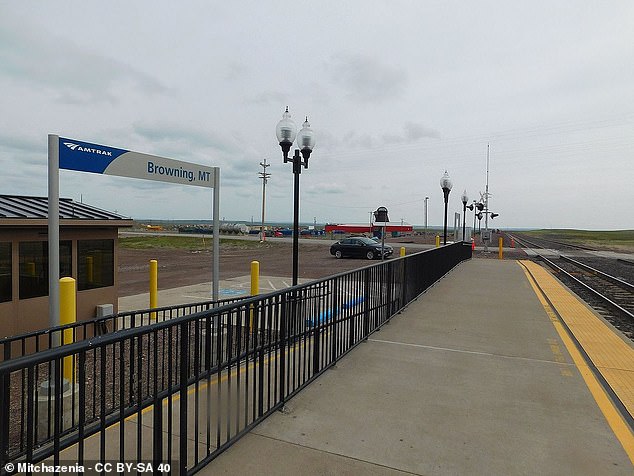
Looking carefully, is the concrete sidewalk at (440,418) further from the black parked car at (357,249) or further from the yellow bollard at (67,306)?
the black parked car at (357,249)

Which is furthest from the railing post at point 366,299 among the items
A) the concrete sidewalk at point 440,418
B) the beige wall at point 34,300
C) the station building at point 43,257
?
the beige wall at point 34,300

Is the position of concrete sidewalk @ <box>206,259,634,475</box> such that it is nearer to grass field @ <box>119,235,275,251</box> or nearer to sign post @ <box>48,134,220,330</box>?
sign post @ <box>48,134,220,330</box>

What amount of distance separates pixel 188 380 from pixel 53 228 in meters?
2.46

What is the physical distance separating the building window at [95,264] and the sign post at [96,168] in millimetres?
2421

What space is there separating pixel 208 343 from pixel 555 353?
5087 mm

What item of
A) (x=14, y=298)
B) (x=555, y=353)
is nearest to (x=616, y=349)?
(x=555, y=353)

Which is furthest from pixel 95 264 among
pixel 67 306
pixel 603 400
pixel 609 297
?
pixel 609 297

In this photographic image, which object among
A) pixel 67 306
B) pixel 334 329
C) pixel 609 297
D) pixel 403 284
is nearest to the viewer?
pixel 67 306

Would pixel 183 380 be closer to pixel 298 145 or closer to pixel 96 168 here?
pixel 96 168

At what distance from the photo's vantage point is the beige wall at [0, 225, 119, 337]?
258 inches

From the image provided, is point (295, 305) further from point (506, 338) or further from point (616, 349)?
point (616, 349)

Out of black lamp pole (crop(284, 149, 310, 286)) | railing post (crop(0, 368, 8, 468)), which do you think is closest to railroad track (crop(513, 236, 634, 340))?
black lamp pole (crop(284, 149, 310, 286))

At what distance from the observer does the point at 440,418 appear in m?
3.93

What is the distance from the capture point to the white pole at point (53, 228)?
4355 millimetres
